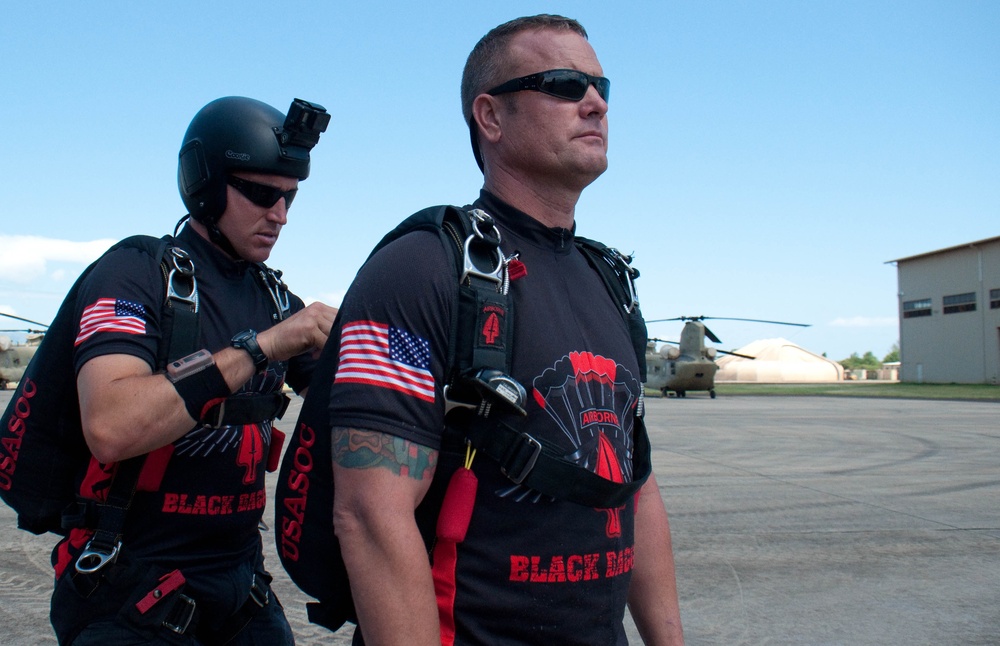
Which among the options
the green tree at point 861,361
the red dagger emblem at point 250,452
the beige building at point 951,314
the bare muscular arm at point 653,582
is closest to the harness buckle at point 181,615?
the red dagger emblem at point 250,452

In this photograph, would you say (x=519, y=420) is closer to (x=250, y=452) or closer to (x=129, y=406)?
(x=129, y=406)

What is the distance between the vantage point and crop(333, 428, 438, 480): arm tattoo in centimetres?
158

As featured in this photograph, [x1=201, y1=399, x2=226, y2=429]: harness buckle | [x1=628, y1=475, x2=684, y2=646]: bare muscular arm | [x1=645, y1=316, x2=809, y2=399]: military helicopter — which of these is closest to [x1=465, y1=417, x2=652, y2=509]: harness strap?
[x1=628, y1=475, x2=684, y2=646]: bare muscular arm

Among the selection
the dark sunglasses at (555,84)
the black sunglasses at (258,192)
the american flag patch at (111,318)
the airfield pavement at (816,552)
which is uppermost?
the dark sunglasses at (555,84)

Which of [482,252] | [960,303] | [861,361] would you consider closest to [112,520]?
[482,252]

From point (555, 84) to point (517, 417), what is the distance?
2.69 ft

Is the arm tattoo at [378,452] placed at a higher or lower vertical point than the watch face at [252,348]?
lower

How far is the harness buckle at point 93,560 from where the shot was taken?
221cm

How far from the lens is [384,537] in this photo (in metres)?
1.53

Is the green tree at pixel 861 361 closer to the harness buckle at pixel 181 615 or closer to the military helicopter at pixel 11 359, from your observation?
the military helicopter at pixel 11 359

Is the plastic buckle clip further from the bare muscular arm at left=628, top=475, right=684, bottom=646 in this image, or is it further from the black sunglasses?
the black sunglasses

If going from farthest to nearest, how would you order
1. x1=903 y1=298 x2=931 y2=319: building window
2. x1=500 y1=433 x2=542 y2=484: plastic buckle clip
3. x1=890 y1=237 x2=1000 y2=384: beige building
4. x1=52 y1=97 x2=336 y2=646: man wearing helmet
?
1. x1=903 y1=298 x2=931 y2=319: building window
2. x1=890 y1=237 x2=1000 y2=384: beige building
3. x1=52 y1=97 x2=336 y2=646: man wearing helmet
4. x1=500 y1=433 x2=542 y2=484: plastic buckle clip

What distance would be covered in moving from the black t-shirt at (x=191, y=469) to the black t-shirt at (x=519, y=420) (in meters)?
0.79

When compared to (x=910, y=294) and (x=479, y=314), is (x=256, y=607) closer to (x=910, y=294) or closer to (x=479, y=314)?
(x=479, y=314)
